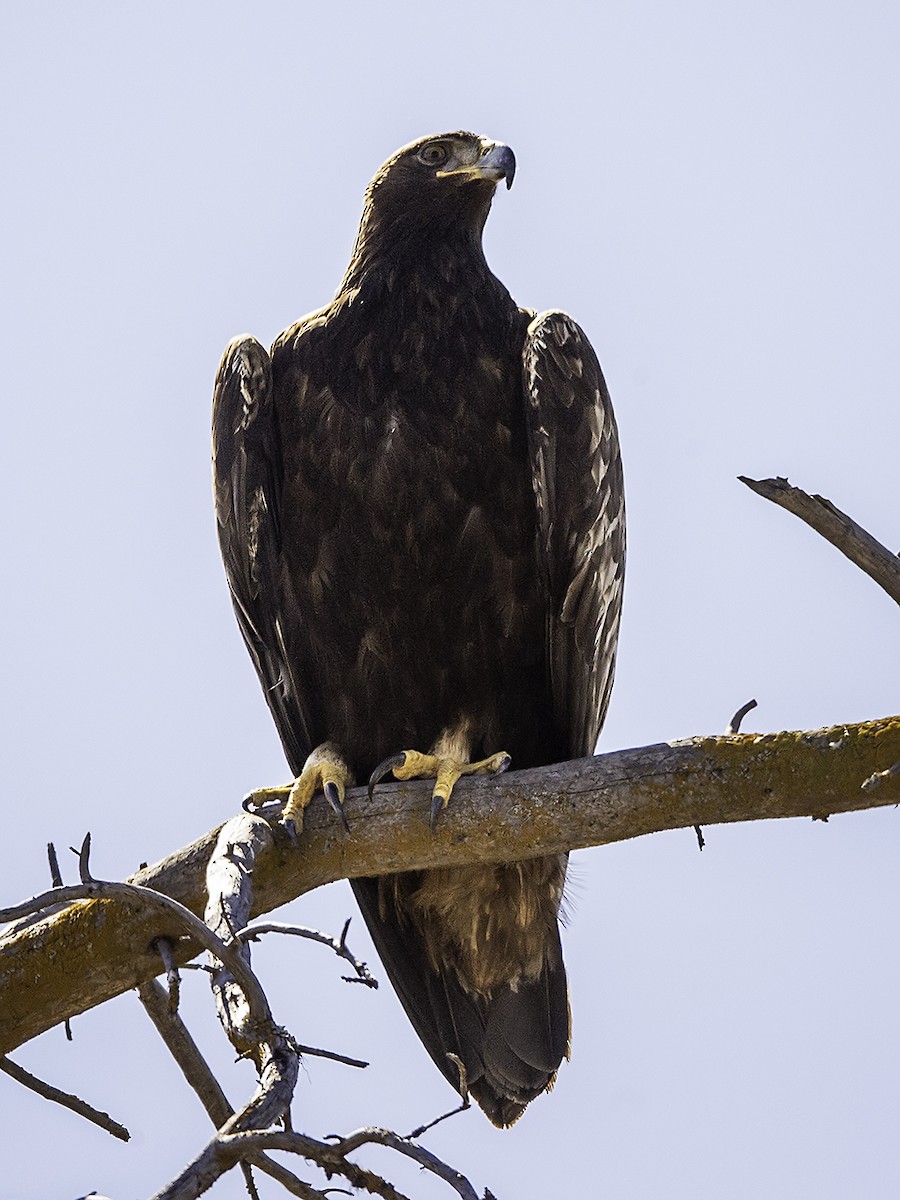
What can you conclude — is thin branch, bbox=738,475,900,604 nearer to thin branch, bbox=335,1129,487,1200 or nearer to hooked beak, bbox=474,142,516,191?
thin branch, bbox=335,1129,487,1200

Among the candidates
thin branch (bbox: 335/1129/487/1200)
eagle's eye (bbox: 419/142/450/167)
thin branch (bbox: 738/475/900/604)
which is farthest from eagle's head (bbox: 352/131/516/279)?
thin branch (bbox: 335/1129/487/1200)

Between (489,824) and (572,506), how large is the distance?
1444mm

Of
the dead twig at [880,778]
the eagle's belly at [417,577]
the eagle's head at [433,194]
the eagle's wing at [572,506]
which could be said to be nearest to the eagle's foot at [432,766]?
the eagle's belly at [417,577]

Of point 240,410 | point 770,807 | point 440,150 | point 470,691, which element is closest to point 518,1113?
point 470,691

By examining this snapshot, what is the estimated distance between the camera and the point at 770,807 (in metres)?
4.29

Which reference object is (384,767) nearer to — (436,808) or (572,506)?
(436,808)

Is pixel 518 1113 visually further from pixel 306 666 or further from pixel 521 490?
pixel 521 490

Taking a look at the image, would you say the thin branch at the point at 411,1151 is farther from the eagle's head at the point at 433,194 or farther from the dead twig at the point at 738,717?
the eagle's head at the point at 433,194

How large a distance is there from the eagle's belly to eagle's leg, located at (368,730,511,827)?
3.1 inches

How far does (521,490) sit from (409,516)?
413 mm

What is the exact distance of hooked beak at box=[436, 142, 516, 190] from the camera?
6324 millimetres

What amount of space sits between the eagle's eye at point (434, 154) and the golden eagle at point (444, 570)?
631 mm

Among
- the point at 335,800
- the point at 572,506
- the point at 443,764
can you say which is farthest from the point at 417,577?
the point at 335,800

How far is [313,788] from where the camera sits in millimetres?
5230
